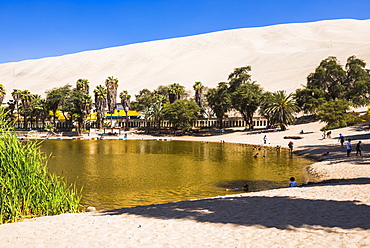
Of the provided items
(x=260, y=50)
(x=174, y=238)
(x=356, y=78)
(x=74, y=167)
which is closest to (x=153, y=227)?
(x=174, y=238)

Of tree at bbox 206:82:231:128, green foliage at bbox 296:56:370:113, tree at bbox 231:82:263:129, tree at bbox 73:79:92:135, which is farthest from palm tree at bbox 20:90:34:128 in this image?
green foliage at bbox 296:56:370:113

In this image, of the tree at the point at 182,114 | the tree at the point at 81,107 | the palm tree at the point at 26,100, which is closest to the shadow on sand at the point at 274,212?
the tree at the point at 182,114

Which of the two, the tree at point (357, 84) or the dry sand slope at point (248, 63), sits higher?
the dry sand slope at point (248, 63)

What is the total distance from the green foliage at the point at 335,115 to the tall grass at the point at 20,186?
46.7m

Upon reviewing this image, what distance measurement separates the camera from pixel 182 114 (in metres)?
69.1

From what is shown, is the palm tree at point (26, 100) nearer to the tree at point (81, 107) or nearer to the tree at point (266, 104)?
the tree at point (81, 107)

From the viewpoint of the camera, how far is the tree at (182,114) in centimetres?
6956

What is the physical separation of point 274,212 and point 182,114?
59979mm

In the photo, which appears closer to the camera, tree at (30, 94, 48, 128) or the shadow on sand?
the shadow on sand

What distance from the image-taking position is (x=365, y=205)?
970 cm

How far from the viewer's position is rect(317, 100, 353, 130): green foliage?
1912 inches

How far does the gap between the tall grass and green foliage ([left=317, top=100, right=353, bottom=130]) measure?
153ft

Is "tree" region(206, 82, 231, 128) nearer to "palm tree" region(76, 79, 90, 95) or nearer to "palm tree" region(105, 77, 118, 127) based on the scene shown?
"palm tree" region(105, 77, 118, 127)

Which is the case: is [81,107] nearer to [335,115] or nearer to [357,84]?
[335,115]
